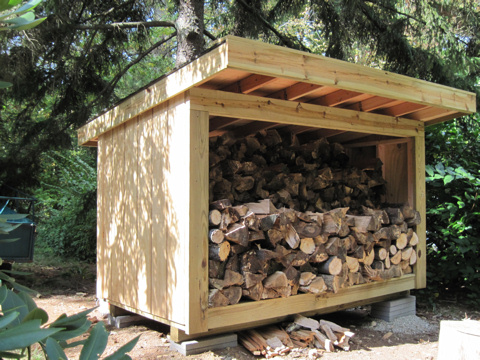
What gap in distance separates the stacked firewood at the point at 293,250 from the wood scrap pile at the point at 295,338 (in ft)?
1.00

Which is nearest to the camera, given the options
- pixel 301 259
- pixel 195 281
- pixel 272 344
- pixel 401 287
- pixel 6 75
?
pixel 195 281

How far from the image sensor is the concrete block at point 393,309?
15.7 ft

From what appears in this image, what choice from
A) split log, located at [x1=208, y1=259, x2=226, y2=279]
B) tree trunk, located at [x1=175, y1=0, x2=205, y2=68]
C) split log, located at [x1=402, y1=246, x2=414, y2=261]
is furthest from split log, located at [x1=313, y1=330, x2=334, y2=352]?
tree trunk, located at [x1=175, y1=0, x2=205, y2=68]

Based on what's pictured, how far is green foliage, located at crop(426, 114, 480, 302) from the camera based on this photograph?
17.4 ft

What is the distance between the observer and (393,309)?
4.80 meters

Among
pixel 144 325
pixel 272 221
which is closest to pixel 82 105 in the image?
pixel 144 325

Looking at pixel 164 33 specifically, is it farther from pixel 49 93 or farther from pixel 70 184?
pixel 49 93

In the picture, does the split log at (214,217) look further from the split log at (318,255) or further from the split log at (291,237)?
the split log at (318,255)

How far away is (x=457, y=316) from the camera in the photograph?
5.05 meters

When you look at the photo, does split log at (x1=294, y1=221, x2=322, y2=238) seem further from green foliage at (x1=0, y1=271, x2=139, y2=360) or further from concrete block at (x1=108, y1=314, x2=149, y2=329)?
green foliage at (x1=0, y1=271, x2=139, y2=360)

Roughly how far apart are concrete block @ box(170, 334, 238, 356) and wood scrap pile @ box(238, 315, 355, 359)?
130 millimetres

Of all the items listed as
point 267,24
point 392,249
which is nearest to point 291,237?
point 392,249

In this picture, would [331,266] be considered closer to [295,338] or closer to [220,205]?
[295,338]

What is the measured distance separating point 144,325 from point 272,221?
1.78m
